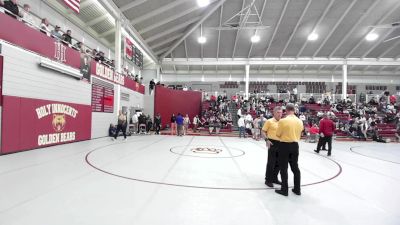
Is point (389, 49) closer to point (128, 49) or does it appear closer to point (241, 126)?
point (241, 126)

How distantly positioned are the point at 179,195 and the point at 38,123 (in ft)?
23.8

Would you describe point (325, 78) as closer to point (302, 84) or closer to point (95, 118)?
point (302, 84)

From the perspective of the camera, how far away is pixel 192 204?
141 inches

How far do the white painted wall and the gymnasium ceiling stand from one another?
6524 mm

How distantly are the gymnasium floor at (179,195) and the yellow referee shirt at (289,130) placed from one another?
0.98 meters

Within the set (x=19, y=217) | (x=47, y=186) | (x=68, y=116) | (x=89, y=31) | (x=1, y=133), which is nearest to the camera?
(x=19, y=217)

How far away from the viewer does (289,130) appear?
430cm

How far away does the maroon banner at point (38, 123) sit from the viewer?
24.6 ft

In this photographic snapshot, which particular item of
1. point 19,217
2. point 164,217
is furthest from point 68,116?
point 164,217

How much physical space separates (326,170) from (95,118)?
11120mm

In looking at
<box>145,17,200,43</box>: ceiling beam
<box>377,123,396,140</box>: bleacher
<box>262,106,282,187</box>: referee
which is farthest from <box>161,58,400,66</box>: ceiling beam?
<box>262,106,282,187</box>: referee

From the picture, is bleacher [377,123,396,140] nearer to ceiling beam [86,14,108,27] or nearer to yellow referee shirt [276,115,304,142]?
yellow referee shirt [276,115,304,142]

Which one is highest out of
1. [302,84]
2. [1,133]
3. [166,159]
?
[302,84]

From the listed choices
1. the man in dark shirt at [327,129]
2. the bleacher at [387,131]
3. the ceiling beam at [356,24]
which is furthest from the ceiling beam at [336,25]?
the man in dark shirt at [327,129]
